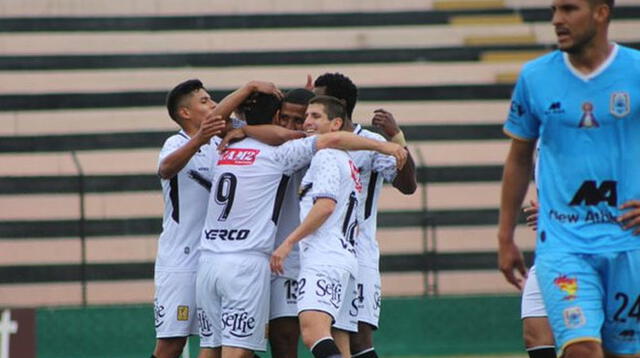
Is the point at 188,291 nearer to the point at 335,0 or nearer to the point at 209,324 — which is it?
the point at 209,324

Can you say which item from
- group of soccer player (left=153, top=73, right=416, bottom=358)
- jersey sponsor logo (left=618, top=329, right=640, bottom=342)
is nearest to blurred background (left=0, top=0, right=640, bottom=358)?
group of soccer player (left=153, top=73, right=416, bottom=358)

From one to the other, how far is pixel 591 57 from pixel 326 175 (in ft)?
7.33

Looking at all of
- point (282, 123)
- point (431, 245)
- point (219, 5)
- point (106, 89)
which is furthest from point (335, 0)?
point (282, 123)

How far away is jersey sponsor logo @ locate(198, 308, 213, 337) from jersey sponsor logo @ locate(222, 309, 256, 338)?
9.5 inches

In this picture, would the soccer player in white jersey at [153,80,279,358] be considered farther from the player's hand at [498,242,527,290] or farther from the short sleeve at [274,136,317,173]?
the player's hand at [498,242,527,290]

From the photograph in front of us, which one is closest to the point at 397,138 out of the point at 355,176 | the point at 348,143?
the point at 355,176

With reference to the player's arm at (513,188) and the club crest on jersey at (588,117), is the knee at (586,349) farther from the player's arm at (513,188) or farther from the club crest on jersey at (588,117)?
the club crest on jersey at (588,117)

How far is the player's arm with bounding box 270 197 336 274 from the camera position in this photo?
793 cm

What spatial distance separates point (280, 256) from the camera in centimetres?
790

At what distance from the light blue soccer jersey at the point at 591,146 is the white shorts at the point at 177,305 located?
10.6 ft

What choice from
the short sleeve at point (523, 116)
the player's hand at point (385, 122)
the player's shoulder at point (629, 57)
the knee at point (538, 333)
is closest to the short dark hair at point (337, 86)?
the player's hand at point (385, 122)

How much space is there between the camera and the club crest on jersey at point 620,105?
20.1 feet

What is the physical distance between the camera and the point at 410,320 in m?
15.8

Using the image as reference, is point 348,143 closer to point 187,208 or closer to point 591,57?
point 187,208
